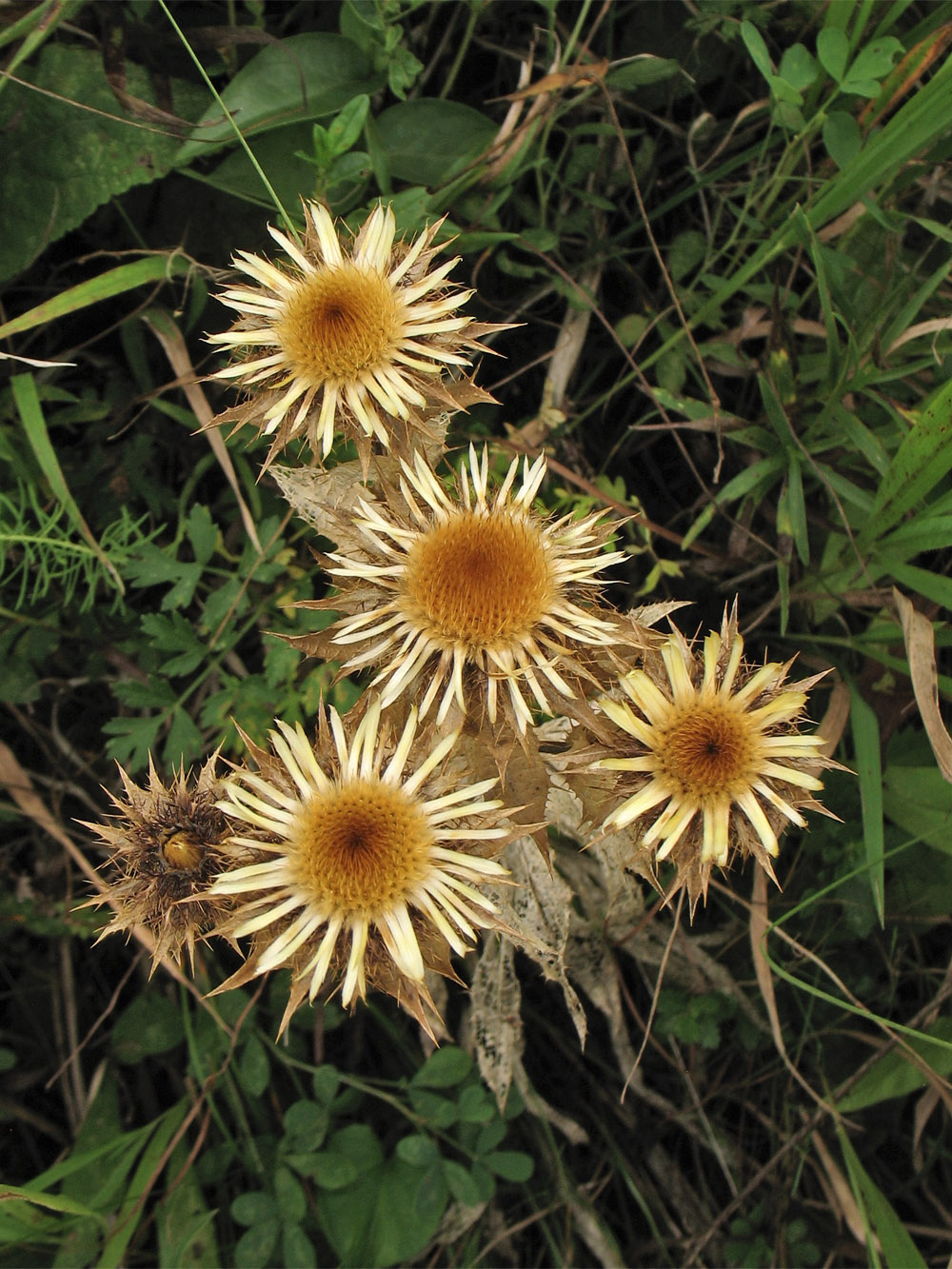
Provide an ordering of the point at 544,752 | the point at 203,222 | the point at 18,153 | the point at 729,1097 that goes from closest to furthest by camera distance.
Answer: the point at 544,752 < the point at 18,153 < the point at 203,222 < the point at 729,1097

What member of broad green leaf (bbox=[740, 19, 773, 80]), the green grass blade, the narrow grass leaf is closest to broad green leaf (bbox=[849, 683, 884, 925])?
broad green leaf (bbox=[740, 19, 773, 80])

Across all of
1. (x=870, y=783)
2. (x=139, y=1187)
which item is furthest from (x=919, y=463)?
(x=139, y=1187)

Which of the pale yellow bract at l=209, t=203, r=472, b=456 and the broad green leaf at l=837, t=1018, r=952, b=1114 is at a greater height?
the pale yellow bract at l=209, t=203, r=472, b=456

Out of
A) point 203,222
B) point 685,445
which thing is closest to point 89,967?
point 203,222

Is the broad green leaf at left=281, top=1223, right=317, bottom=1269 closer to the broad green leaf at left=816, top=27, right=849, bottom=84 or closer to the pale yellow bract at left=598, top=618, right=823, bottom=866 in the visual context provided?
the pale yellow bract at left=598, top=618, right=823, bottom=866

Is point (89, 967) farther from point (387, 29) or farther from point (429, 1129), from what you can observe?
point (387, 29)

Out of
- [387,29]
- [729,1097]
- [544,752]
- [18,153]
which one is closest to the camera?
[544,752]
